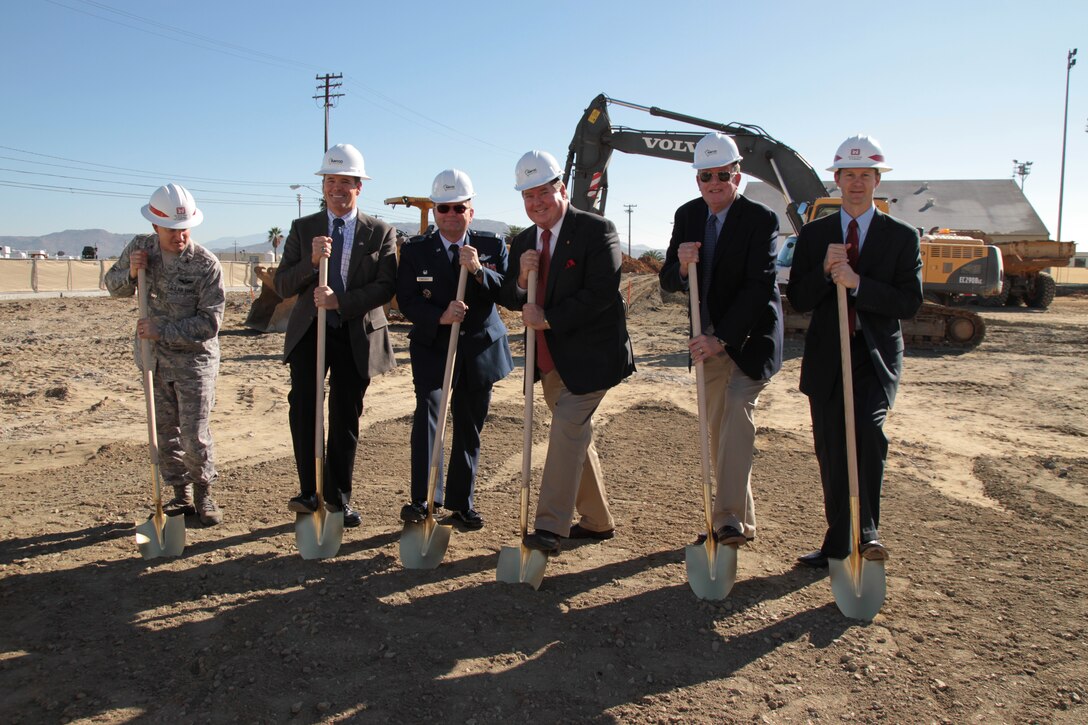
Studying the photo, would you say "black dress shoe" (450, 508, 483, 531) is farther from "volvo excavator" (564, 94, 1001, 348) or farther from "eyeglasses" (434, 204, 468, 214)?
"volvo excavator" (564, 94, 1001, 348)

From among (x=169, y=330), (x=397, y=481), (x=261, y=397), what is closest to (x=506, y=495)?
(x=397, y=481)

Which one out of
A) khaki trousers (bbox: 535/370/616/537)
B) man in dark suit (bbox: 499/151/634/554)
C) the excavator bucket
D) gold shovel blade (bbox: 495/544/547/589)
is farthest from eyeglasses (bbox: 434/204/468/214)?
the excavator bucket

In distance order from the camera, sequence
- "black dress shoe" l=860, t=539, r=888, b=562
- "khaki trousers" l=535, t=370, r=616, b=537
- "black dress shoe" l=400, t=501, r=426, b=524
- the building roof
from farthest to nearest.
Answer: the building roof
"black dress shoe" l=400, t=501, r=426, b=524
"khaki trousers" l=535, t=370, r=616, b=537
"black dress shoe" l=860, t=539, r=888, b=562

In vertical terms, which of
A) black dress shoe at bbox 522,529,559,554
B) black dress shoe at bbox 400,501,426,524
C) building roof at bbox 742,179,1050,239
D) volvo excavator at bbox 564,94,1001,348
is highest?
building roof at bbox 742,179,1050,239

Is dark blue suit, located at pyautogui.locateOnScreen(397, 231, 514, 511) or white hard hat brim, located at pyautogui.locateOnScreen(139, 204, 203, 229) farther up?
white hard hat brim, located at pyautogui.locateOnScreen(139, 204, 203, 229)

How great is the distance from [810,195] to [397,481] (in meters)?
12.6

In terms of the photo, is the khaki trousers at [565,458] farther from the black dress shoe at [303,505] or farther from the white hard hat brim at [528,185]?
the black dress shoe at [303,505]

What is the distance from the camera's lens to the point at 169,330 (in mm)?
4809

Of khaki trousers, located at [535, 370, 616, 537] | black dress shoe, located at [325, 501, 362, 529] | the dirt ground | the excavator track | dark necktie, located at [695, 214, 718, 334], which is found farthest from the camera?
the excavator track

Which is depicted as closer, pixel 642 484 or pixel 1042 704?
pixel 1042 704

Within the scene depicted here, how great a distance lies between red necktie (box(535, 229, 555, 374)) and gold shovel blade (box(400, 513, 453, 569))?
109 centimetres

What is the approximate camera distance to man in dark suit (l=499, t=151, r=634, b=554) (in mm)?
4215

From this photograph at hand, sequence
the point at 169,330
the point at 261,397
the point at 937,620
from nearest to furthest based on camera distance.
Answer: the point at 937,620, the point at 169,330, the point at 261,397

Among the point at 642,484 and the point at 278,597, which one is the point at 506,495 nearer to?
the point at 642,484
